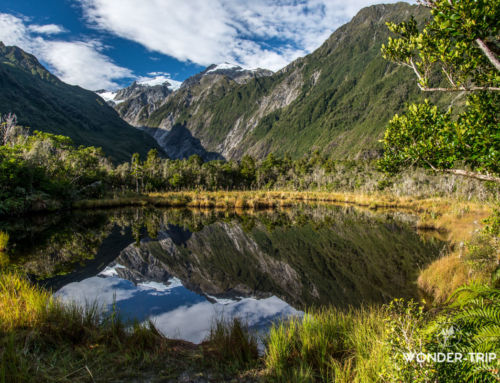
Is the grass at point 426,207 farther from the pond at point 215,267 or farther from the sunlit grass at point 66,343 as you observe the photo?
the sunlit grass at point 66,343

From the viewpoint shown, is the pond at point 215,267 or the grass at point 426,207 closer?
the pond at point 215,267

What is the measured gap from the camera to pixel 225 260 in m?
13.7

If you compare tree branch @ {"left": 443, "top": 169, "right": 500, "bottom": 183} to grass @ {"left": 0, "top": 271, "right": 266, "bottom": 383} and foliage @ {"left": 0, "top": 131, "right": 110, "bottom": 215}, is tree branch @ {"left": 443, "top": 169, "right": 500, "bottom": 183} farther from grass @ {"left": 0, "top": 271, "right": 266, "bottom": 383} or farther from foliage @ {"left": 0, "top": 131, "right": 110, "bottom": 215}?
foliage @ {"left": 0, "top": 131, "right": 110, "bottom": 215}

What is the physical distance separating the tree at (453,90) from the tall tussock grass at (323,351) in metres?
3.30

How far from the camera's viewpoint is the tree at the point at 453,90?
13.2 ft

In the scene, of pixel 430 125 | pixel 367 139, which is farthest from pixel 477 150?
pixel 367 139

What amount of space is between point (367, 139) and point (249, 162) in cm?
13405

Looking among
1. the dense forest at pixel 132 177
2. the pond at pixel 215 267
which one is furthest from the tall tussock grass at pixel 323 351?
the dense forest at pixel 132 177

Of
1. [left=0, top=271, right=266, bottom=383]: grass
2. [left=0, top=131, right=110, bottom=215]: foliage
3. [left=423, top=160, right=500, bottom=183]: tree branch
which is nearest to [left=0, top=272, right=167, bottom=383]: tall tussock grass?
[left=0, top=271, right=266, bottom=383]: grass

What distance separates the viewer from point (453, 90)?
494cm

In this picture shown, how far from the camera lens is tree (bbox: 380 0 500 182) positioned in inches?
158

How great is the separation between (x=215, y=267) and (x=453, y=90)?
35.9ft

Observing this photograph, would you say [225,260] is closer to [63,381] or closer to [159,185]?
[63,381]

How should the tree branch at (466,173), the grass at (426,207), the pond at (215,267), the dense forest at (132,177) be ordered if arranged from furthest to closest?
the dense forest at (132,177), the grass at (426,207), the pond at (215,267), the tree branch at (466,173)
